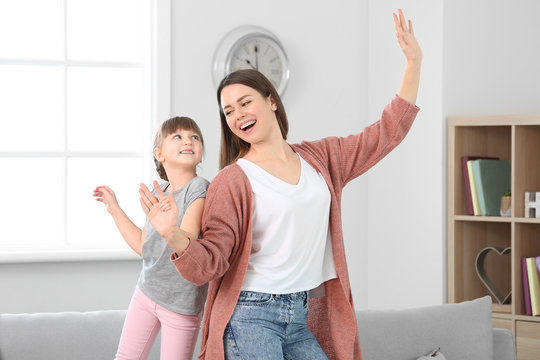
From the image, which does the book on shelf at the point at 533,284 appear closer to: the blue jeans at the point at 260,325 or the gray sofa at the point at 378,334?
the gray sofa at the point at 378,334

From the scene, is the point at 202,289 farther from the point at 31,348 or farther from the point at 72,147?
the point at 72,147

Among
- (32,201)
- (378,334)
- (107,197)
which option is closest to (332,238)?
(107,197)

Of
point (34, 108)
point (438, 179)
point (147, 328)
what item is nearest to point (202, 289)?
point (147, 328)

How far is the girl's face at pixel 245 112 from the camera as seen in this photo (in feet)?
5.77

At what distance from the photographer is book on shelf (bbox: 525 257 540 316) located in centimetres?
327

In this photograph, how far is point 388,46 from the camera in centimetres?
379

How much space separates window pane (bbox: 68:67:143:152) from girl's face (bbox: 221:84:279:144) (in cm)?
203

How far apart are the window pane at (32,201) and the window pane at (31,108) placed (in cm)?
9

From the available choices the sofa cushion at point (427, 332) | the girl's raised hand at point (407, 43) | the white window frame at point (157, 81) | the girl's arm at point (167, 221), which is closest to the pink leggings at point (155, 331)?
the girl's arm at point (167, 221)

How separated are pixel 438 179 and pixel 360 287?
78cm

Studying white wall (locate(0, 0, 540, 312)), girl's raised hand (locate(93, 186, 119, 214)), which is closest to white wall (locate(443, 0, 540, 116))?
white wall (locate(0, 0, 540, 312))

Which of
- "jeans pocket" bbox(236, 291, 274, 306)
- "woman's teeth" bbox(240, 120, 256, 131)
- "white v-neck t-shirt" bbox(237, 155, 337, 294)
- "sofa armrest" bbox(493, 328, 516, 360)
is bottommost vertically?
"sofa armrest" bbox(493, 328, 516, 360)

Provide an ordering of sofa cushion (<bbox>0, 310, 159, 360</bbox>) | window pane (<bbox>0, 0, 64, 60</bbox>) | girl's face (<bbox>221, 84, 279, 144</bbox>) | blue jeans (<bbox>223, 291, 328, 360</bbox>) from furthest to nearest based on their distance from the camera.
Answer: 1. window pane (<bbox>0, 0, 64, 60</bbox>)
2. sofa cushion (<bbox>0, 310, 159, 360</bbox>)
3. girl's face (<bbox>221, 84, 279, 144</bbox>)
4. blue jeans (<bbox>223, 291, 328, 360</bbox>)

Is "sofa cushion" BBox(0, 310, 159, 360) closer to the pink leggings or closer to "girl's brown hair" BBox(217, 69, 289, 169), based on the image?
the pink leggings
